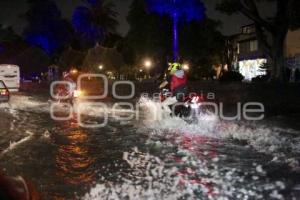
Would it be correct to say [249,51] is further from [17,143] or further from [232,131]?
[17,143]

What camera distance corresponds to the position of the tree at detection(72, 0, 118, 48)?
86.1 meters

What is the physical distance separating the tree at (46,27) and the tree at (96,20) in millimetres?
10539

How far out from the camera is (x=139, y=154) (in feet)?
35.3

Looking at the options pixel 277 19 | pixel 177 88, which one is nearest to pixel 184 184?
pixel 177 88

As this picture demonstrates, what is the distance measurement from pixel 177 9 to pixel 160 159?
41961mm

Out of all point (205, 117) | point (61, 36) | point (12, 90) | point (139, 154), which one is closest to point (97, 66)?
point (12, 90)

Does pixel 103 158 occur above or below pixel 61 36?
below

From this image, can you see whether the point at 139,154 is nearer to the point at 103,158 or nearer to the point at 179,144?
the point at 103,158

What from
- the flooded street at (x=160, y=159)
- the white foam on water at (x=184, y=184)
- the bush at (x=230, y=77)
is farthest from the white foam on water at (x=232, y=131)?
the bush at (x=230, y=77)

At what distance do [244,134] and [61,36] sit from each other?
90279mm

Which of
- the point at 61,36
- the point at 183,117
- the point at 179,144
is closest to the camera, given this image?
the point at 179,144

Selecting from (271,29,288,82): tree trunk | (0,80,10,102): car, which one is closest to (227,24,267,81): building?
(271,29,288,82): tree trunk

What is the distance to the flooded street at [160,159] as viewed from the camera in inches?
297

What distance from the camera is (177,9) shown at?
50.8 m
